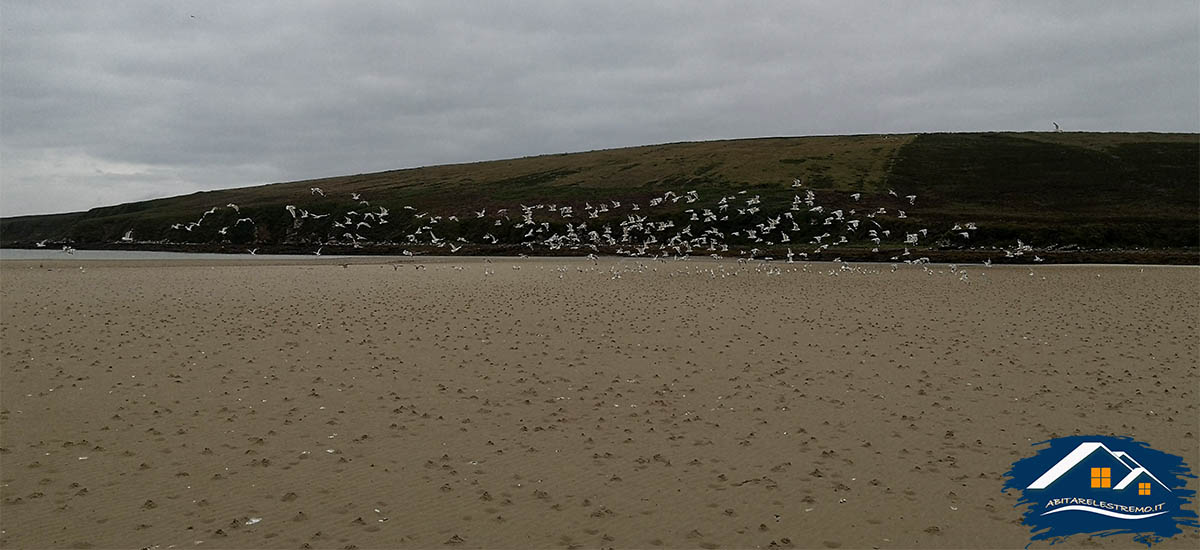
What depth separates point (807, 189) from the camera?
9000 centimetres

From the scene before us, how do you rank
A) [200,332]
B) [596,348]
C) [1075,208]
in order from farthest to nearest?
[1075,208] → [200,332] → [596,348]

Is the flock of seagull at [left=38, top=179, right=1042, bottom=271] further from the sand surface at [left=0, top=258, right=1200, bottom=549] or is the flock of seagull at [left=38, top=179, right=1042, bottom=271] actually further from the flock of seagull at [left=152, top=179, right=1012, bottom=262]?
the sand surface at [left=0, top=258, right=1200, bottom=549]

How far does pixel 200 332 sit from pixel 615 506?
15383 millimetres

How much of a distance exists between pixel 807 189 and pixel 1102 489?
85.2m

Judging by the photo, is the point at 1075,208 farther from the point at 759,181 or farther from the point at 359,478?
the point at 359,478

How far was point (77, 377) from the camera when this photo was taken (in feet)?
44.2

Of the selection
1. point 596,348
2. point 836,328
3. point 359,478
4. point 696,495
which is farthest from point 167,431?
point 836,328

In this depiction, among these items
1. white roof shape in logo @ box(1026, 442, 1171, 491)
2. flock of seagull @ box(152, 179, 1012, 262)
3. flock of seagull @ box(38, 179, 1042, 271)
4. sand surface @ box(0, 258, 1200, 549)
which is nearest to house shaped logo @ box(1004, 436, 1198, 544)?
white roof shape in logo @ box(1026, 442, 1171, 491)

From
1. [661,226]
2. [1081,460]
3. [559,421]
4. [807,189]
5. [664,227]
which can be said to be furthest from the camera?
[807,189]

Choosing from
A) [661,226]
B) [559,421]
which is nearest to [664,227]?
[661,226]

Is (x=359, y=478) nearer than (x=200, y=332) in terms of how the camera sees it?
Yes

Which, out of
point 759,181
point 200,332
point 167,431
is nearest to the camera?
point 167,431

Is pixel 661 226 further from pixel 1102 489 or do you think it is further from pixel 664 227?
pixel 1102 489

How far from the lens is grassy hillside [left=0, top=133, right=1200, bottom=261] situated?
73.1 meters
